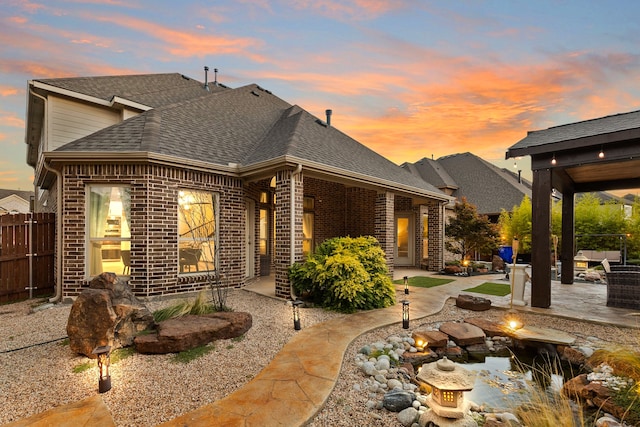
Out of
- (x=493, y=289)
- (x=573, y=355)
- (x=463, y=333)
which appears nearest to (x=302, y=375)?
(x=463, y=333)

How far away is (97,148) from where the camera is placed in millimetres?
5879

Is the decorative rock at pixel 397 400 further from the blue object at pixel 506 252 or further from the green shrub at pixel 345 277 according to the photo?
the blue object at pixel 506 252

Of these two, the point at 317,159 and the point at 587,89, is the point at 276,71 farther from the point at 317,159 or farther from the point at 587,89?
the point at 587,89

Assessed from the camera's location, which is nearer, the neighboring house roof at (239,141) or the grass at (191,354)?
the grass at (191,354)

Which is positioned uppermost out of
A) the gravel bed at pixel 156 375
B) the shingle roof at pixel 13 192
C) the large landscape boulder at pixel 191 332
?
the shingle roof at pixel 13 192

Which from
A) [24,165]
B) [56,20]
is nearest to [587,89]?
[56,20]

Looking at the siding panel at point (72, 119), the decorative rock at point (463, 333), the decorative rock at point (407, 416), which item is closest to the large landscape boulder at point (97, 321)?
the decorative rock at point (407, 416)

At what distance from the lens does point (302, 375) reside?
3070 mm

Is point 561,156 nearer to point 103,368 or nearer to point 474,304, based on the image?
point 474,304

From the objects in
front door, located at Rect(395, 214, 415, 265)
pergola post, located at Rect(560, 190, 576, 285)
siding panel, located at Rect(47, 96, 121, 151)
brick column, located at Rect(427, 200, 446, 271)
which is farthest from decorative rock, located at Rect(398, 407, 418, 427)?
A: front door, located at Rect(395, 214, 415, 265)

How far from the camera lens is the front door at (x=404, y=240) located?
41.3ft

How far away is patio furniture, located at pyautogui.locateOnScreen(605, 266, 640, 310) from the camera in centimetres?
576

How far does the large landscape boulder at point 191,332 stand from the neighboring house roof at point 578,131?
6.19 metres

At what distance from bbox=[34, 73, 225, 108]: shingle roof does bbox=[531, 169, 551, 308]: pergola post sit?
10177 mm
